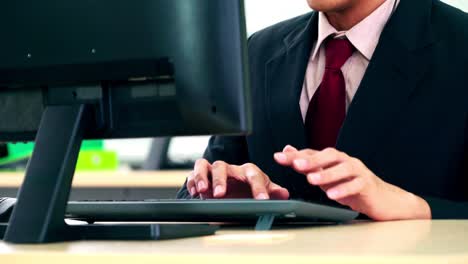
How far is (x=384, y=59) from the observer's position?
1.77 metres

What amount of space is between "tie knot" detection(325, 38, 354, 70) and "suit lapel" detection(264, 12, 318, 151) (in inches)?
3.0

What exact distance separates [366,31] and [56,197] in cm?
100

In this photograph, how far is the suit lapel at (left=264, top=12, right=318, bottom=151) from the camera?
6.01ft

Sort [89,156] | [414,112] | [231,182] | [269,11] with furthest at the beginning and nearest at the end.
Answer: [269,11] → [89,156] → [414,112] → [231,182]

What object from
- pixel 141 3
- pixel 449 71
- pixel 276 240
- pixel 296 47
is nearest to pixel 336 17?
pixel 296 47

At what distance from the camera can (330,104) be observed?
1.78 m

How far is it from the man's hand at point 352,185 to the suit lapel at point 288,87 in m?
0.48

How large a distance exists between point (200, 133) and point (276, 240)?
0.21 m

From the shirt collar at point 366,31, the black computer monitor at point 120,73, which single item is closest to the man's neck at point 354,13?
the shirt collar at point 366,31

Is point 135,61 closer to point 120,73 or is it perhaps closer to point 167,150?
point 120,73

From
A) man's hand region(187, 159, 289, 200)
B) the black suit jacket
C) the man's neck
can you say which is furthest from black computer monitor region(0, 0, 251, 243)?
the man's neck

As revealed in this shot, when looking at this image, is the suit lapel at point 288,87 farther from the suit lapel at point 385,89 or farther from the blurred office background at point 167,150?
the blurred office background at point 167,150

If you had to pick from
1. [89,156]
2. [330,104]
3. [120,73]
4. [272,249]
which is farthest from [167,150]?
[272,249]

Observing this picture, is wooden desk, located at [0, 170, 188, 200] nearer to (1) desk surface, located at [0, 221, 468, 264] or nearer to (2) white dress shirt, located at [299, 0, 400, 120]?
(2) white dress shirt, located at [299, 0, 400, 120]
